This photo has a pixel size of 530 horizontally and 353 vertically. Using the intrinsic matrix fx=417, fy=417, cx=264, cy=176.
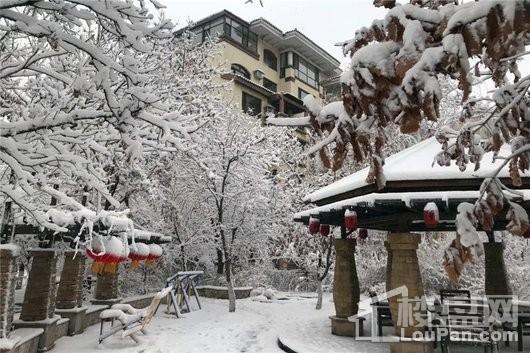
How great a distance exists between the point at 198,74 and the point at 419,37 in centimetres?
2139

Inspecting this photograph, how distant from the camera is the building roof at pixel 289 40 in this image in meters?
33.1

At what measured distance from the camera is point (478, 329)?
781 cm

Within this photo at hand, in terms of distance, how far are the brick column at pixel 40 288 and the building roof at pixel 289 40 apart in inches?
1009

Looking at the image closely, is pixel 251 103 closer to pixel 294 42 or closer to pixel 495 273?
pixel 294 42

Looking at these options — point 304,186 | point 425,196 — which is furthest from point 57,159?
point 304,186

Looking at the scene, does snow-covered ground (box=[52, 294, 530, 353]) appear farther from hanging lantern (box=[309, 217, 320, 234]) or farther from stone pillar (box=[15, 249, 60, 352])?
hanging lantern (box=[309, 217, 320, 234])

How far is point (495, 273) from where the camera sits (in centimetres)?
1188

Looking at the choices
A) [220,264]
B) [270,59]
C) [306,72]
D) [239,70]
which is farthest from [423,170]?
[306,72]

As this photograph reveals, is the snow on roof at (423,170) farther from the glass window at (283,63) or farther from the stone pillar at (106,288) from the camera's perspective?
the glass window at (283,63)

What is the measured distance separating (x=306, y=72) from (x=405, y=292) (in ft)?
110

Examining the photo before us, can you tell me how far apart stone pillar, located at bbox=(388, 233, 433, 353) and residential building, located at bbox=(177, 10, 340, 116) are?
21.9 m

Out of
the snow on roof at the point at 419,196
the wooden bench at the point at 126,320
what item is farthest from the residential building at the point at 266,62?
the snow on roof at the point at 419,196

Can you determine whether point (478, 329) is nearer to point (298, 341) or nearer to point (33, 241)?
point (298, 341)

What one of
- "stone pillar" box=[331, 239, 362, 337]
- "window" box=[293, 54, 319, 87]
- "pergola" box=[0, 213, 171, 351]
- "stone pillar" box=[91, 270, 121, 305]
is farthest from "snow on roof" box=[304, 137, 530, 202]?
"window" box=[293, 54, 319, 87]
